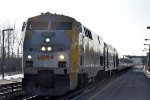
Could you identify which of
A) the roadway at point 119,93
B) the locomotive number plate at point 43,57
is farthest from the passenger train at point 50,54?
the roadway at point 119,93

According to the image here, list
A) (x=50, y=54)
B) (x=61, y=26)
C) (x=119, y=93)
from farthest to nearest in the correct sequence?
(x=119, y=93), (x=61, y=26), (x=50, y=54)

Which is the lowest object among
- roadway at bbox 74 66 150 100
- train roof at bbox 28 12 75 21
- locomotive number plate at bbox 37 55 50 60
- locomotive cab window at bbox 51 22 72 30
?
roadway at bbox 74 66 150 100

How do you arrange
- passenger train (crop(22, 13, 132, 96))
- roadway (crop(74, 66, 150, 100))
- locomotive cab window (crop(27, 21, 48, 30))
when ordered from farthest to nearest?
roadway (crop(74, 66, 150, 100))
locomotive cab window (crop(27, 21, 48, 30))
passenger train (crop(22, 13, 132, 96))

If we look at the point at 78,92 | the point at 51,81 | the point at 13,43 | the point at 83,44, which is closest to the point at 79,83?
the point at 78,92

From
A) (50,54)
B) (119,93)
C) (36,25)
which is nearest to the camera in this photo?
(50,54)

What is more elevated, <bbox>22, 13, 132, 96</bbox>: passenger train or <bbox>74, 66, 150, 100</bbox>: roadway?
<bbox>22, 13, 132, 96</bbox>: passenger train

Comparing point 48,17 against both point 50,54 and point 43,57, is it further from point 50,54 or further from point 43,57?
point 43,57

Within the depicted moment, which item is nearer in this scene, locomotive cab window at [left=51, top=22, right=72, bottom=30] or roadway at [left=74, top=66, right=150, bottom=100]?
locomotive cab window at [left=51, top=22, right=72, bottom=30]

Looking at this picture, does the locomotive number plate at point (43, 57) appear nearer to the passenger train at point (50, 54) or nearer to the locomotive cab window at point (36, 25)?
the passenger train at point (50, 54)

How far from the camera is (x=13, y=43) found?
96.2 m

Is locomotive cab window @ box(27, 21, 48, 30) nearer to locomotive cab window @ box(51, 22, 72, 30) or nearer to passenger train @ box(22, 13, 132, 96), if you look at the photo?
passenger train @ box(22, 13, 132, 96)

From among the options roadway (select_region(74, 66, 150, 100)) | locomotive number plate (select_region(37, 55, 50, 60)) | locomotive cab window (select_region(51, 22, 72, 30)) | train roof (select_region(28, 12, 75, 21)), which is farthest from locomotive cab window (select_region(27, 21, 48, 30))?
roadway (select_region(74, 66, 150, 100))

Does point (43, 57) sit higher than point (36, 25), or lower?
lower

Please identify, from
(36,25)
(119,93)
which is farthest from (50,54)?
(119,93)
